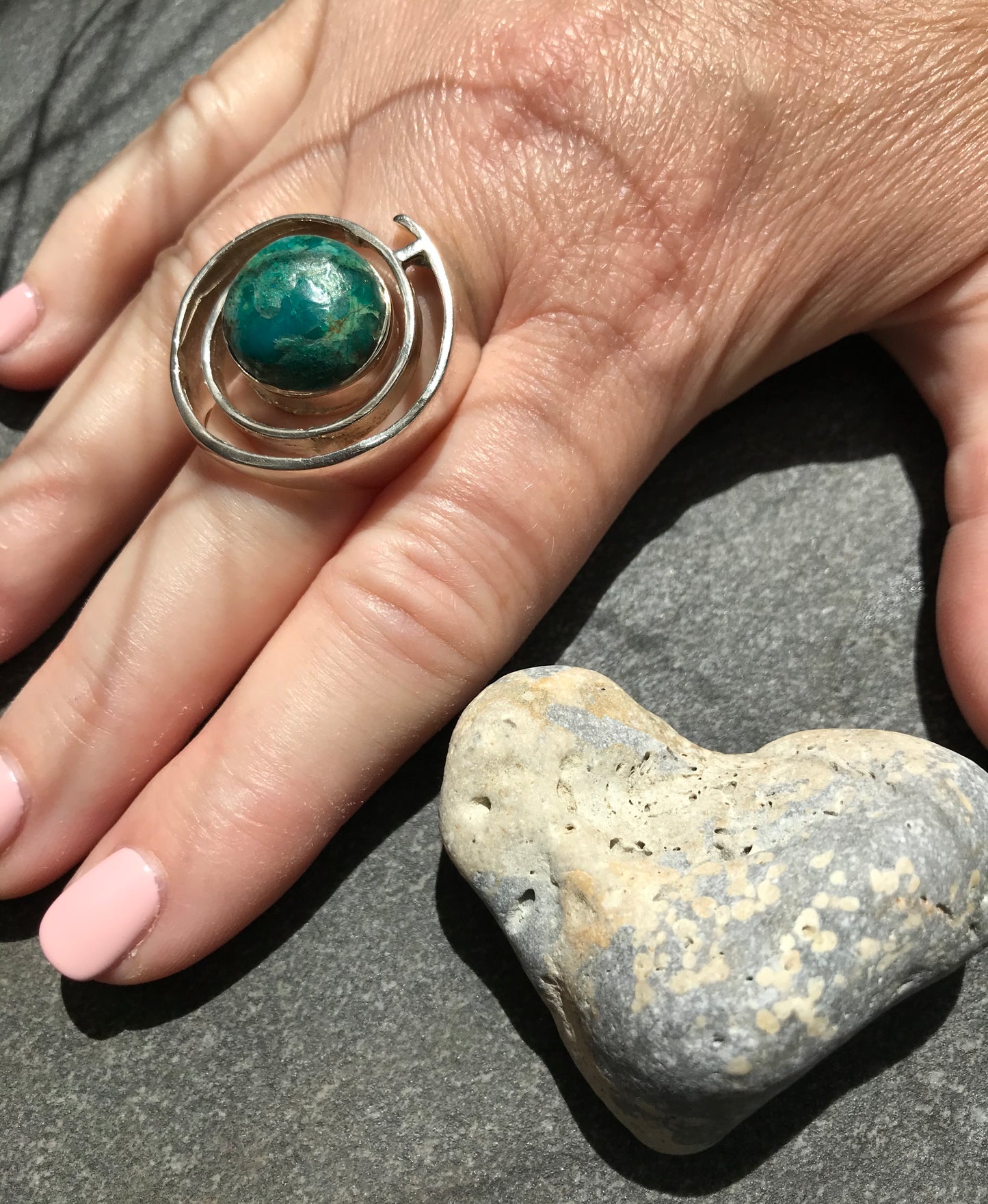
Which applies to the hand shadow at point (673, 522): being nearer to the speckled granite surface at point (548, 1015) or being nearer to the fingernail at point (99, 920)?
the speckled granite surface at point (548, 1015)

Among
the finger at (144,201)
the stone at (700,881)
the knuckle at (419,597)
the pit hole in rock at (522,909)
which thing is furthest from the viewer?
the finger at (144,201)

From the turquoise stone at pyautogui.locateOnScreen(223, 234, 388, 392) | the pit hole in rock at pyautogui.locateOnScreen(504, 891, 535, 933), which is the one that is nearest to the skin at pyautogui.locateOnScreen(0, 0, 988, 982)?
the turquoise stone at pyautogui.locateOnScreen(223, 234, 388, 392)

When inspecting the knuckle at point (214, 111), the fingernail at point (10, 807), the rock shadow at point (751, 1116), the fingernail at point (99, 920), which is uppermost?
the knuckle at point (214, 111)

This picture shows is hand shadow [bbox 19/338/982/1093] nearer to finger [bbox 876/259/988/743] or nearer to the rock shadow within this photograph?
finger [bbox 876/259/988/743]

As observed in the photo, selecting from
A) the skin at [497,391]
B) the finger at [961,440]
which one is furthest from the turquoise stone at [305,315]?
the finger at [961,440]

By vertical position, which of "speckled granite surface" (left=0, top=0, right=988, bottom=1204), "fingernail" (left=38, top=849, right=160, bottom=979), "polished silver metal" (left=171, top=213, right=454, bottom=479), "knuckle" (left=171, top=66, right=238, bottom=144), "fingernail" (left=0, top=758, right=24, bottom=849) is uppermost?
"knuckle" (left=171, top=66, right=238, bottom=144)


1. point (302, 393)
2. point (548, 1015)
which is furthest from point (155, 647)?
point (548, 1015)
